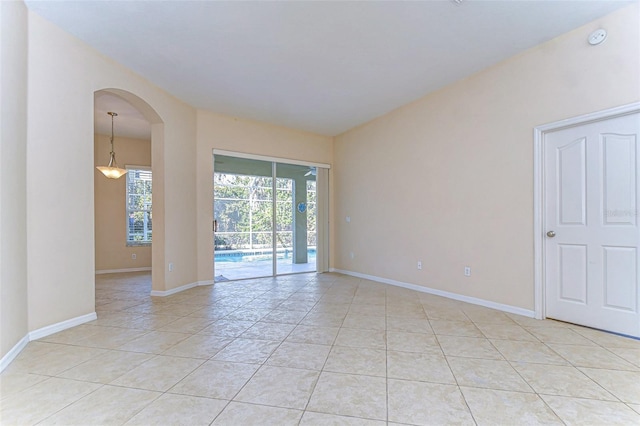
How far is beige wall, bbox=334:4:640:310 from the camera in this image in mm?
2824

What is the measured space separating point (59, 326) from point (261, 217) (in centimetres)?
329

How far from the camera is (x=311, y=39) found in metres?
3.00

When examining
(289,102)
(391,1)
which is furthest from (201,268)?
(391,1)

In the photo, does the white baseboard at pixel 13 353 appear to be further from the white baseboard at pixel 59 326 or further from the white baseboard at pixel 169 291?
the white baseboard at pixel 169 291

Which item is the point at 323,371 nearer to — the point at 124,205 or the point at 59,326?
the point at 59,326

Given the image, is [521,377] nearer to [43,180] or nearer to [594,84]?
[594,84]

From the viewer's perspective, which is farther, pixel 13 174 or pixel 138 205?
pixel 138 205

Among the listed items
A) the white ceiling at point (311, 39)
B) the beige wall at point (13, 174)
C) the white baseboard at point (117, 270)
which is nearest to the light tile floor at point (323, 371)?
the beige wall at point (13, 174)

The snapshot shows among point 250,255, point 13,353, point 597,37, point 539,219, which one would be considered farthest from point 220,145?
point 597,37

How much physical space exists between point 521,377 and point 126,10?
4.11m

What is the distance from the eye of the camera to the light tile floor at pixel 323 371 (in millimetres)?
1616

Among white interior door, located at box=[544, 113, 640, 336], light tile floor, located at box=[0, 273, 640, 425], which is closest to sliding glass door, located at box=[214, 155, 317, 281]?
light tile floor, located at box=[0, 273, 640, 425]

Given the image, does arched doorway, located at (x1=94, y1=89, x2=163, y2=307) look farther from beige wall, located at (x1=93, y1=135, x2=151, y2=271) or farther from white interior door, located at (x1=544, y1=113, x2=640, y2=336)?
white interior door, located at (x1=544, y1=113, x2=640, y2=336)

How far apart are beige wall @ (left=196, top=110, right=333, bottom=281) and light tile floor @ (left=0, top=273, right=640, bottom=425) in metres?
1.67
